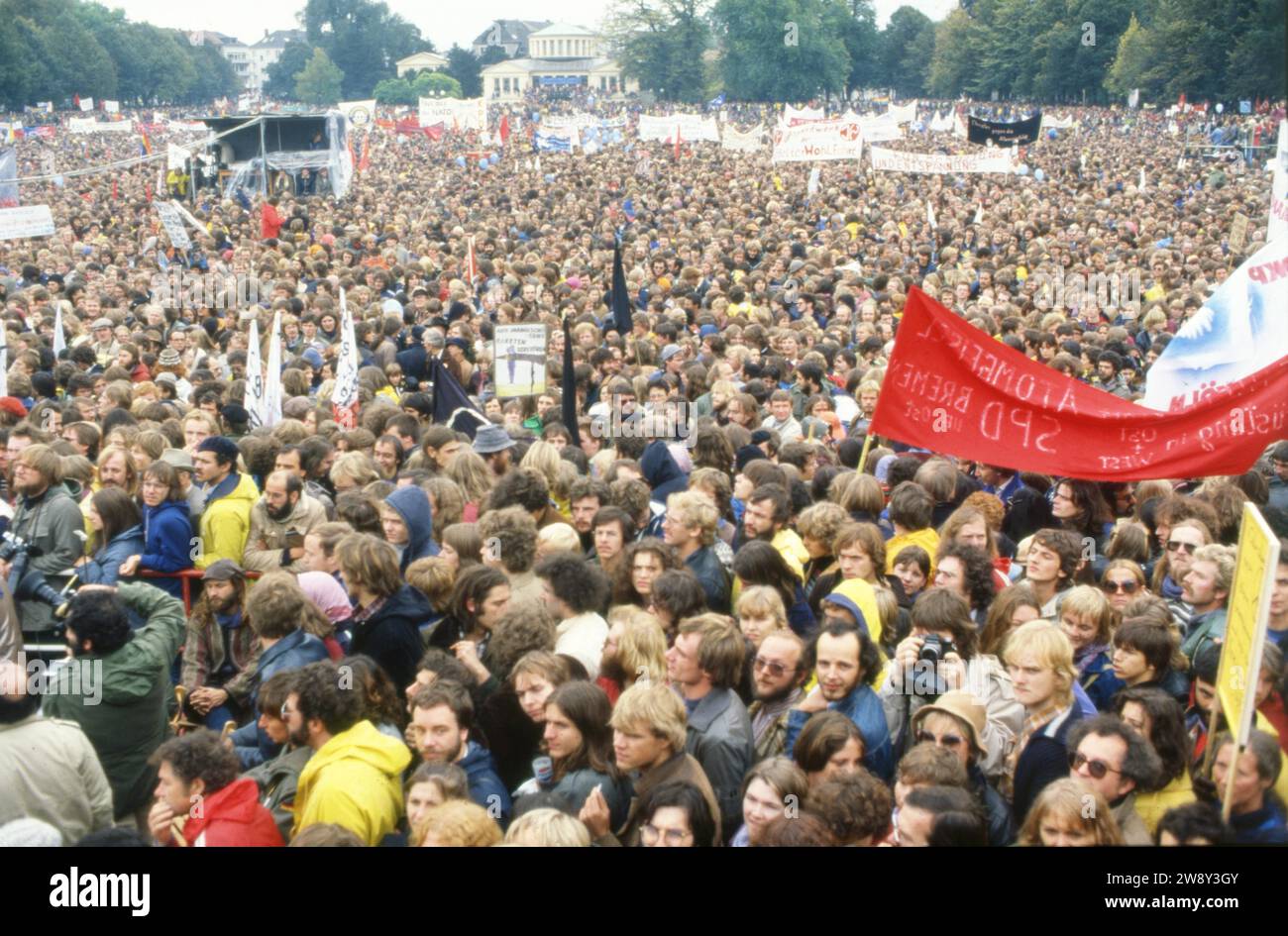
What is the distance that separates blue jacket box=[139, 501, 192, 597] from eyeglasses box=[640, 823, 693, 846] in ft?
12.0

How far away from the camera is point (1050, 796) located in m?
4.25

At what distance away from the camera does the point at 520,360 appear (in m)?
10.9

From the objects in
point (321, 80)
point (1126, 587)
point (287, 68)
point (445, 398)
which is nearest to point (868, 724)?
point (1126, 587)

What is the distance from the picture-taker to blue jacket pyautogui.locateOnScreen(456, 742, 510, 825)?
5.03m

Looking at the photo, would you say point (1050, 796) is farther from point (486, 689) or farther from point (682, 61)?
point (682, 61)

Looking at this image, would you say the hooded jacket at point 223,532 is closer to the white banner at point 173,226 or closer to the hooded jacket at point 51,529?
the hooded jacket at point 51,529

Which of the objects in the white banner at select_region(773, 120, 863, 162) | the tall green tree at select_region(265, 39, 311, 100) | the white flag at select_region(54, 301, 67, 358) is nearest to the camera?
the white flag at select_region(54, 301, 67, 358)

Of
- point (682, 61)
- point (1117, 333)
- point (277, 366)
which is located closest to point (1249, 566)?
point (277, 366)

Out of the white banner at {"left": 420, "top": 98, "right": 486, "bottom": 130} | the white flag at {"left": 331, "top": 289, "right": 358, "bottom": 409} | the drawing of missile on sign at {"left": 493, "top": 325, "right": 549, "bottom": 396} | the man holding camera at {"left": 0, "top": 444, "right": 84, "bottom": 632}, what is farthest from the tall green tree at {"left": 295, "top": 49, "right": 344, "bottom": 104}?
the man holding camera at {"left": 0, "top": 444, "right": 84, "bottom": 632}

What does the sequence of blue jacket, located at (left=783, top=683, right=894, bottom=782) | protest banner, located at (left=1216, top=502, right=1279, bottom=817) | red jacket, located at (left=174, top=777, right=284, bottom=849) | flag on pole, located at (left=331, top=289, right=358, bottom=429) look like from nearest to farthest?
1. protest banner, located at (left=1216, top=502, right=1279, bottom=817)
2. red jacket, located at (left=174, top=777, right=284, bottom=849)
3. blue jacket, located at (left=783, top=683, right=894, bottom=782)
4. flag on pole, located at (left=331, top=289, right=358, bottom=429)

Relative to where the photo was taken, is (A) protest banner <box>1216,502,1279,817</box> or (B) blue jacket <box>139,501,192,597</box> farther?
(B) blue jacket <box>139,501,192,597</box>

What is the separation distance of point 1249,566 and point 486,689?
2.62m

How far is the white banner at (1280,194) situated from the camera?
10391 millimetres

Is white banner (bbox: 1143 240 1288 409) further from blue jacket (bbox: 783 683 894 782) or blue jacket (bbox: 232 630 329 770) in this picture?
blue jacket (bbox: 232 630 329 770)
